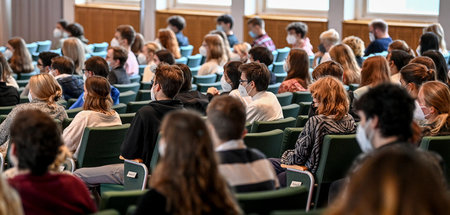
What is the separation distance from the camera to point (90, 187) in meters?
5.15

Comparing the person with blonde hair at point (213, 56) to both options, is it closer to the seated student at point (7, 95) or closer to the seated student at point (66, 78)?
the seated student at point (66, 78)

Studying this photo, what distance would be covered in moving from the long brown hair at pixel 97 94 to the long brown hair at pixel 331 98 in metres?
1.56

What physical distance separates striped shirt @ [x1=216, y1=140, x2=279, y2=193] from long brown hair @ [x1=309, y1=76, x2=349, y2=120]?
1450 millimetres

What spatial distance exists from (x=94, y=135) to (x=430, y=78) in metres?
2.71

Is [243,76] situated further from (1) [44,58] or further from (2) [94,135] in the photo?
(1) [44,58]

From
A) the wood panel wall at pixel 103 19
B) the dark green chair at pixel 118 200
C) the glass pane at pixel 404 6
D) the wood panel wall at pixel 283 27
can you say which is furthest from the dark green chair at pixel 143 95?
the wood panel wall at pixel 103 19

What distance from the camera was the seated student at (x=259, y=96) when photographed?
5754mm

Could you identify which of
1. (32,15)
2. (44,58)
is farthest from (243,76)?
(32,15)

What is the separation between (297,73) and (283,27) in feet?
22.7

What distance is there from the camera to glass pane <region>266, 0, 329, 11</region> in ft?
46.9

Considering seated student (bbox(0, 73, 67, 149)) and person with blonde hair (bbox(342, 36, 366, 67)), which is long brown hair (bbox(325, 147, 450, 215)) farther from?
person with blonde hair (bbox(342, 36, 366, 67))

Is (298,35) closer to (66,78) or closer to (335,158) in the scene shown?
(66,78)

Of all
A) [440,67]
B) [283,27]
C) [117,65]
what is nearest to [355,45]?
[440,67]

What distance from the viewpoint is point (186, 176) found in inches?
104
